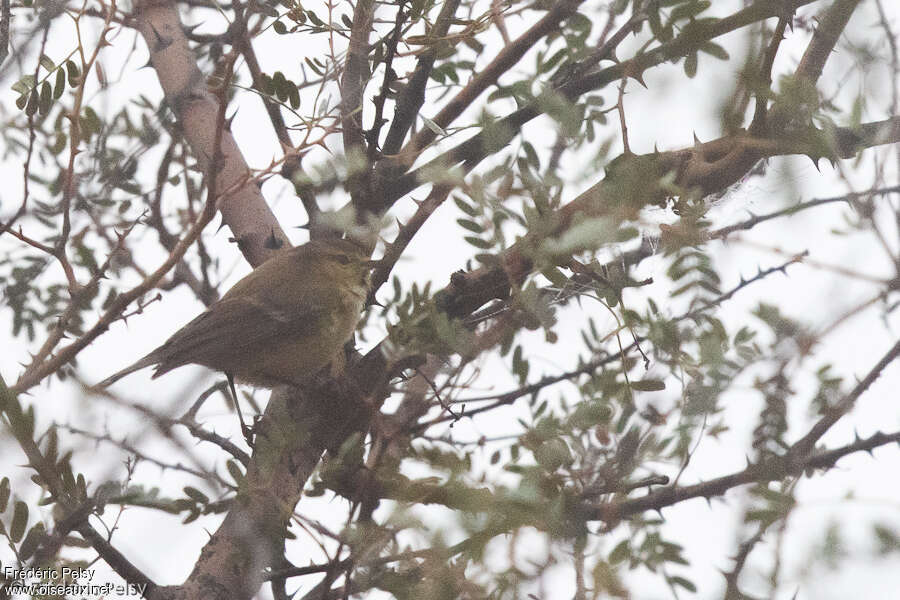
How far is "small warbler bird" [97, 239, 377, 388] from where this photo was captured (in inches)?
158

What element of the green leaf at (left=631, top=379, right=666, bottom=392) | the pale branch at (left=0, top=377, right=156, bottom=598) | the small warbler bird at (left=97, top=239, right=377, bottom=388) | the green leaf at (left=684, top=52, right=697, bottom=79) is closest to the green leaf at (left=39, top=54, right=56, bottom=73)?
the pale branch at (left=0, top=377, right=156, bottom=598)

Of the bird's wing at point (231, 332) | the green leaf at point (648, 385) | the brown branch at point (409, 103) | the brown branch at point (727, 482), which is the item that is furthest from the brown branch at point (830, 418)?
the bird's wing at point (231, 332)

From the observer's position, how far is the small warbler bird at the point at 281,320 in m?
4.02

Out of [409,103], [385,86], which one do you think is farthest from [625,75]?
[409,103]

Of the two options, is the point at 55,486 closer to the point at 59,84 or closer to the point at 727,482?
the point at 59,84

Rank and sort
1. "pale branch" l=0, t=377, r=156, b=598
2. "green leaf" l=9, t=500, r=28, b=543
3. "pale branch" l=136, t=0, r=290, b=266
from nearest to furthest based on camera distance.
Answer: "pale branch" l=0, t=377, r=156, b=598 → "green leaf" l=9, t=500, r=28, b=543 → "pale branch" l=136, t=0, r=290, b=266

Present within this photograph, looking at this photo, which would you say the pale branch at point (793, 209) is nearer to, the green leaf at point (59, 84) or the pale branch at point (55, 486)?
the pale branch at point (55, 486)

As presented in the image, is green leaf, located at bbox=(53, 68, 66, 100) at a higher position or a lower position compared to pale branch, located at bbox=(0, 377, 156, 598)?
higher

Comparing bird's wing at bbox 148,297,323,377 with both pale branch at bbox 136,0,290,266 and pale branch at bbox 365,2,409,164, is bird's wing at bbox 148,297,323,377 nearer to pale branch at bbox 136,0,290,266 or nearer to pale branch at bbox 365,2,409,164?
pale branch at bbox 136,0,290,266

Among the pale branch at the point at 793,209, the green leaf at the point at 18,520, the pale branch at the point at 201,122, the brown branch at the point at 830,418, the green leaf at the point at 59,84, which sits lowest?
the green leaf at the point at 18,520

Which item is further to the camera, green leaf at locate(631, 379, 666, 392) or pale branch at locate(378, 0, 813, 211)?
green leaf at locate(631, 379, 666, 392)

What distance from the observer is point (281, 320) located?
4371mm

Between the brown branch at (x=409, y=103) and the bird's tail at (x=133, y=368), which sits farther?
the bird's tail at (x=133, y=368)

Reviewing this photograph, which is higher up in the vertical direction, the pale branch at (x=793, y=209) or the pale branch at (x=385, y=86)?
the pale branch at (x=385, y=86)
